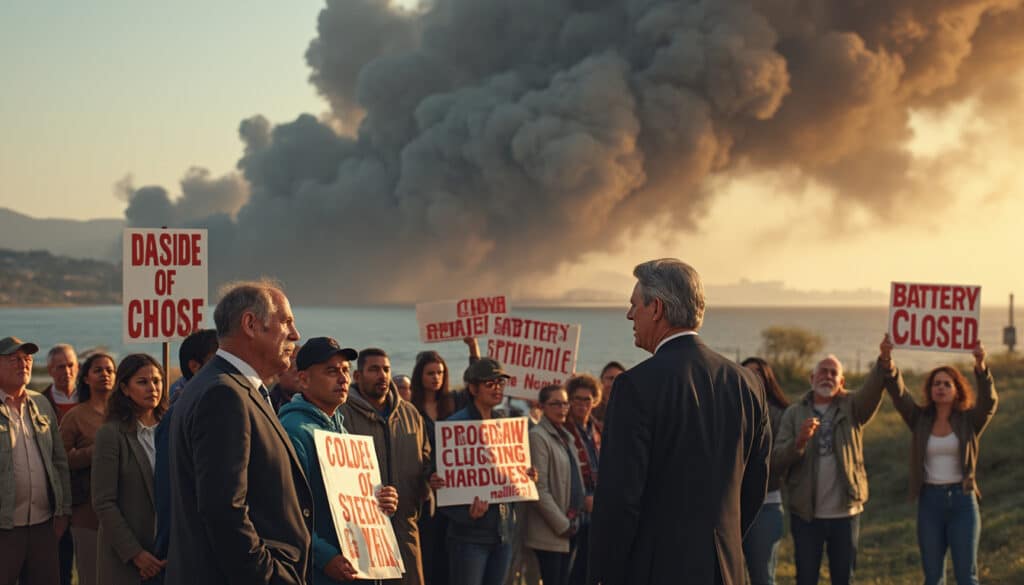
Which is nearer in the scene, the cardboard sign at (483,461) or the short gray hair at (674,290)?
the short gray hair at (674,290)

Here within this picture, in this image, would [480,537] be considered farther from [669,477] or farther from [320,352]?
[669,477]

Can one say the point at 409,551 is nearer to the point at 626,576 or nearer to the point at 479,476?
the point at 479,476

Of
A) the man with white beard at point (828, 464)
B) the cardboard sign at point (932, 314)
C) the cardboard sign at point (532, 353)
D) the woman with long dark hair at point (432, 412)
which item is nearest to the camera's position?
the woman with long dark hair at point (432, 412)

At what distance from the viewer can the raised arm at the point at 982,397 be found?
7.57 meters

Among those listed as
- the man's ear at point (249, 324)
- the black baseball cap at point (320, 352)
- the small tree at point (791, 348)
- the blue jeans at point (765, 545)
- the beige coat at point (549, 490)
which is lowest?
the small tree at point (791, 348)

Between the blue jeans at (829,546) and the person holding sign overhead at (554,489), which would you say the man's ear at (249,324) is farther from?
the blue jeans at (829,546)

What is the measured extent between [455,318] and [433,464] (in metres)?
3.62

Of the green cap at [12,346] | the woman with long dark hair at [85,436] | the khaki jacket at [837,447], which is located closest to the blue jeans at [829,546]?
the khaki jacket at [837,447]

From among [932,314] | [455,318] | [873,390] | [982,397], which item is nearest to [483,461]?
[873,390]

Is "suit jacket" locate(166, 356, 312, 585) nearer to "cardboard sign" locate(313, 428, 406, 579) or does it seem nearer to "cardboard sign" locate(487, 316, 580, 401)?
"cardboard sign" locate(313, 428, 406, 579)

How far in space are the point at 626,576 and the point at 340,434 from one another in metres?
1.36

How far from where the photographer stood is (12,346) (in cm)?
593

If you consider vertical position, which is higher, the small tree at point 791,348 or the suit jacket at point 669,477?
the suit jacket at point 669,477

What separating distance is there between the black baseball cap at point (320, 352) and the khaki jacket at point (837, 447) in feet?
12.7
